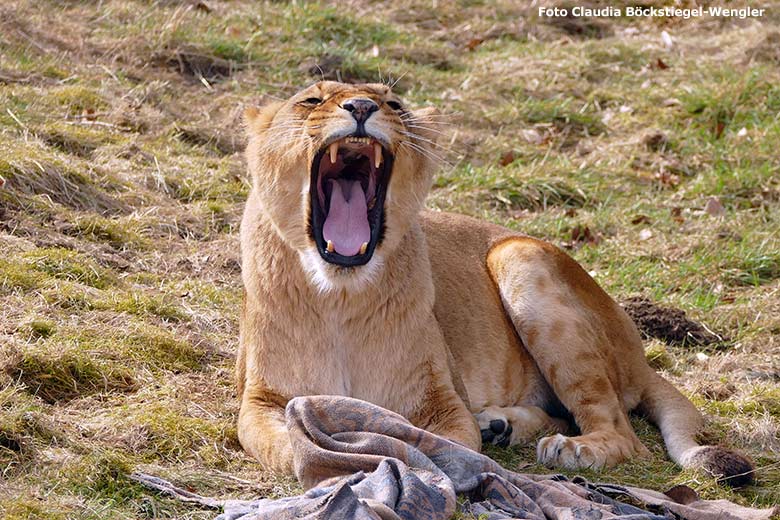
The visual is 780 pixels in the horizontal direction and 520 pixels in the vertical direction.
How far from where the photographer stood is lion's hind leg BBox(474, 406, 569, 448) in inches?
208

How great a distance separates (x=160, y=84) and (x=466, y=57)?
3.14 metres

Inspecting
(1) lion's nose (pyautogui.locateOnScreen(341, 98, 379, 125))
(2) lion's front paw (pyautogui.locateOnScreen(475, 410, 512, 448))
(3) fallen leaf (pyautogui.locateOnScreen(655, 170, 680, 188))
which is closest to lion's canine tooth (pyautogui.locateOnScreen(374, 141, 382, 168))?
(1) lion's nose (pyautogui.locateOnScreen(341, 98, 379, 125))

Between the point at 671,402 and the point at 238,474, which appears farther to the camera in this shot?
the point at 671,402

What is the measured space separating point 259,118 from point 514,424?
5.55ft

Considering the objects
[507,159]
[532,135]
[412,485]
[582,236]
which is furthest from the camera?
[532,135]

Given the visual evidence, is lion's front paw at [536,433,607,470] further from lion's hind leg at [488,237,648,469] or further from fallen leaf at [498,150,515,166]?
fallen leaf at [498,150,515,166]

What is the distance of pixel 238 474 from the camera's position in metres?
4.54

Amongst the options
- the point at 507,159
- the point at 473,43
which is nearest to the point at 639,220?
the point at 507,159

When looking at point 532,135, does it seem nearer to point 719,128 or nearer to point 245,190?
point 719,128

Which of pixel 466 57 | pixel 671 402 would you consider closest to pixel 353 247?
pixel 671 402

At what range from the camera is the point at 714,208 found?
861cm

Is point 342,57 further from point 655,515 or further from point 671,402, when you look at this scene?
point 655,515

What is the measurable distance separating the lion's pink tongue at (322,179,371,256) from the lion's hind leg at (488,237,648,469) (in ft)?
4.12

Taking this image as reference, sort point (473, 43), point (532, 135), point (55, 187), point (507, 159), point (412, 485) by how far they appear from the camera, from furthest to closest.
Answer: point (473, 43)
point (532, 135)
point (507, 159)
point (55, 187)
point (412, 485)
